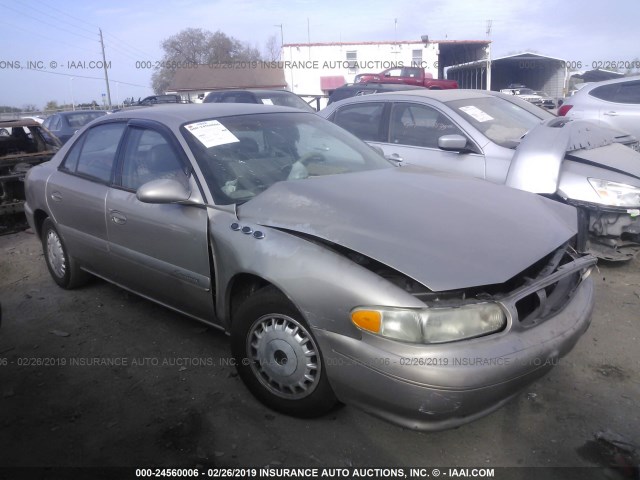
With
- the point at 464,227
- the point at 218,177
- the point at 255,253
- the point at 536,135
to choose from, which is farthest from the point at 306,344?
the point at 536,135

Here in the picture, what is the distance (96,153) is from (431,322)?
3085 millimetres

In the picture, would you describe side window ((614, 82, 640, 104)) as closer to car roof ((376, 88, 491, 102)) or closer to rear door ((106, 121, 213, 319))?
car roof ((376, 88, 491, 102))

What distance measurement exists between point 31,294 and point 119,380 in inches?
80.6

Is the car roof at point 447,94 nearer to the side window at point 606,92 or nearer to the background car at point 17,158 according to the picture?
the side window at point 606,92

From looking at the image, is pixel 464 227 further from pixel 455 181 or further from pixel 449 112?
pixel 449 112

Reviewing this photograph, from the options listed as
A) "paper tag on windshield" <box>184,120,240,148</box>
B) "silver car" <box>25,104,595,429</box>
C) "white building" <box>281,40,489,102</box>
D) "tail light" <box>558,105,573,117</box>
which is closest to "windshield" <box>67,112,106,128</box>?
"tail light" <box>558,105,573,117</box>

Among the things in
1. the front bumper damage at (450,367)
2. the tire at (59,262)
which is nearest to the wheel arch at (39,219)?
the tire at (59,262)

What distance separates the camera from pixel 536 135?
15.1 feet

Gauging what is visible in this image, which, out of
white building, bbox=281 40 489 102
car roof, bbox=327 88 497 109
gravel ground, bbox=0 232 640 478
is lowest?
gravel ground, bbox=0 232 640 478

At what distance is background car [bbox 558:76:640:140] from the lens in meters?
8.09

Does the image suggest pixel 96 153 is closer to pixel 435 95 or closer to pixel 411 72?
pixel 435 95

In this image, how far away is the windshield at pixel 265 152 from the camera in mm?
3100

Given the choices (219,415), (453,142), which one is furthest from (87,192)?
(453,142)

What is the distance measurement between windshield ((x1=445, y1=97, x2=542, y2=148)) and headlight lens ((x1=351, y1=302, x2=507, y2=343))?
307 cm
